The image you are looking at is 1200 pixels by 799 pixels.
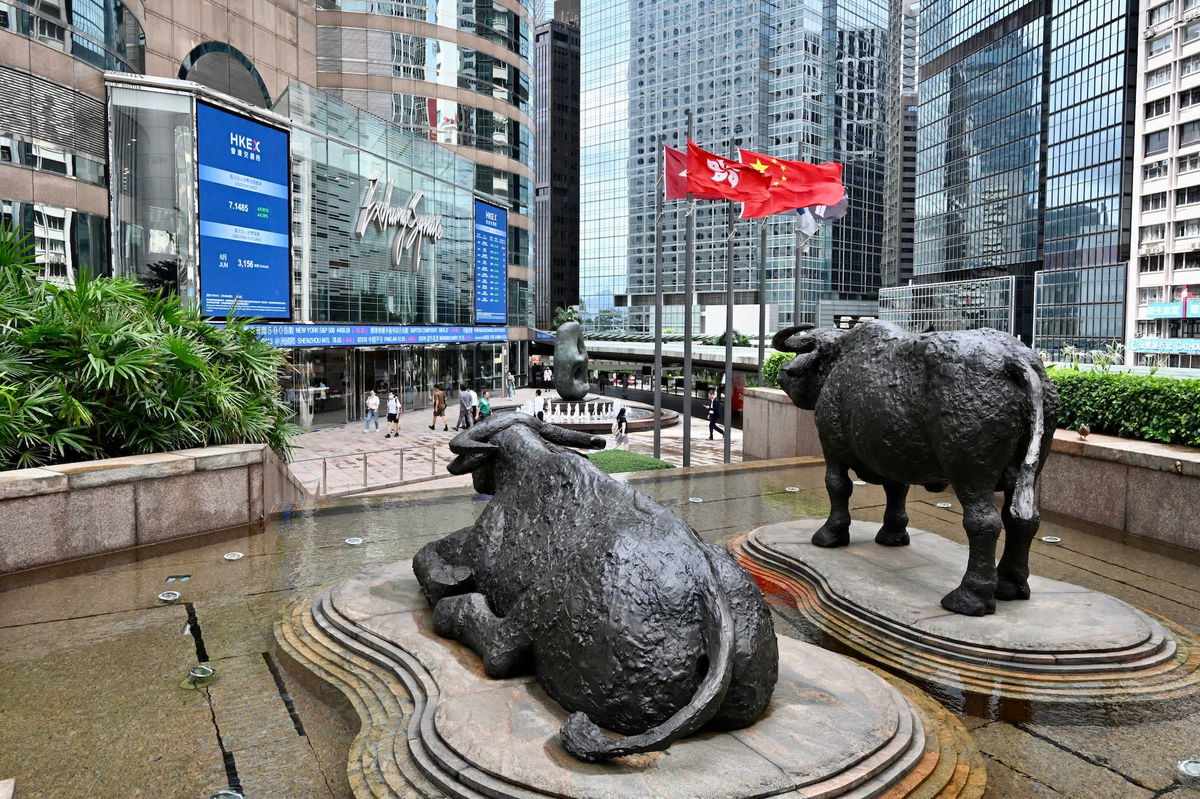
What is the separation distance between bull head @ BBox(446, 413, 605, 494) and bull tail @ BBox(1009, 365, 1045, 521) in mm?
2959

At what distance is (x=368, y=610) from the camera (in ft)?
17.6

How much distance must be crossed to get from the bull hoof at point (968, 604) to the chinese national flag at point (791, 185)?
38.9 feet

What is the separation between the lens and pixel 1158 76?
61344 mm

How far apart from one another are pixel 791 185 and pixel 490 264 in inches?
953

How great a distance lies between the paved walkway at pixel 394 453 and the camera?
16719mm

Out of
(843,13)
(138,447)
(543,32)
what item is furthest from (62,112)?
(543,32)

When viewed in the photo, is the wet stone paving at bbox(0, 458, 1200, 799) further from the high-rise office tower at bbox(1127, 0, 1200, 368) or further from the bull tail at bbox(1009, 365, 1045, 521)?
the high-rise office tower at bbox(1127, 0, 1200, 368)

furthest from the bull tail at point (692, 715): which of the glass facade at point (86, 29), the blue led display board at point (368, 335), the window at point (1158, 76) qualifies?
the window at point (1158, 76)

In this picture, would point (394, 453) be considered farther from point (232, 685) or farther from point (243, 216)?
point (232, 685)

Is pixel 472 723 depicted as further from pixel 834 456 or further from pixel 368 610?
pixel 834 456

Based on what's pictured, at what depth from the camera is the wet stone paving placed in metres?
3.76

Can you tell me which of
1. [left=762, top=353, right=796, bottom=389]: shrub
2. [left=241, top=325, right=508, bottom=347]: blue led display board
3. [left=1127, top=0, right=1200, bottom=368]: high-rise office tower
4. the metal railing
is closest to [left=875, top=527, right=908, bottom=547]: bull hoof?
the metal railing

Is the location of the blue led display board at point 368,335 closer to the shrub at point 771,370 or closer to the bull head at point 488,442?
the shrub at point 771,370

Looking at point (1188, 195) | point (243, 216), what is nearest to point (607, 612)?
point (243, 216)
